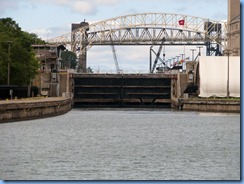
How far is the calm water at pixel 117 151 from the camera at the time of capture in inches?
1487

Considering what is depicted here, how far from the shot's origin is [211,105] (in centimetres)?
11069

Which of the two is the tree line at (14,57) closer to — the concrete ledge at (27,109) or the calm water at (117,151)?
the concrete ledge at (27,109)

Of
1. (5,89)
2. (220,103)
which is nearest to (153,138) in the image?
(5,89)

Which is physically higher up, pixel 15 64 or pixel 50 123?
pixel 15 64

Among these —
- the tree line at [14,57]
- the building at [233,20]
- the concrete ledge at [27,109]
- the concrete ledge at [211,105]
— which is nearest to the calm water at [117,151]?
the concrete ledge at [27,109]

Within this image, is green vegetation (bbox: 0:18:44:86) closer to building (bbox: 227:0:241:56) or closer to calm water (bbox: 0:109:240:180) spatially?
calm water (bbox: 0:109:240:180)

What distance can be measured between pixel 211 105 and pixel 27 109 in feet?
121

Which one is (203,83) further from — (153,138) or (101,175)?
(101,175)

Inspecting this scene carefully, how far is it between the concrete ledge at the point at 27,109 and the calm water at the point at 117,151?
161cm

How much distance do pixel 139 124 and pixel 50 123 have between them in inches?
336

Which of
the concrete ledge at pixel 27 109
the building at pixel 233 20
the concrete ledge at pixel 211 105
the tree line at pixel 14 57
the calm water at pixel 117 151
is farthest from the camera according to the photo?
Result: the building at pixel 233 20

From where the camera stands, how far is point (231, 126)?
247ft

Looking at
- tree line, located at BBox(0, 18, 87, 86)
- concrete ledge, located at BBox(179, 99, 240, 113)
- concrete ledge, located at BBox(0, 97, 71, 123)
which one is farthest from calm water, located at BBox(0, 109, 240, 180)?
concrete ledge, located at BBox(179, 99, 240, 113)

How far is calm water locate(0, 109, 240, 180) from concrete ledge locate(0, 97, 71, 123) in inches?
63.4
